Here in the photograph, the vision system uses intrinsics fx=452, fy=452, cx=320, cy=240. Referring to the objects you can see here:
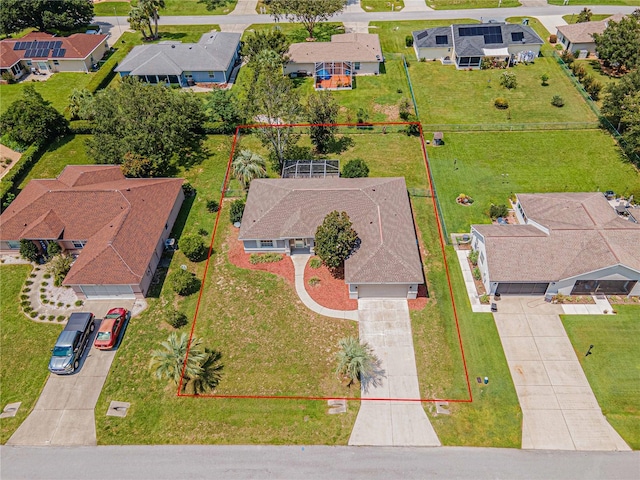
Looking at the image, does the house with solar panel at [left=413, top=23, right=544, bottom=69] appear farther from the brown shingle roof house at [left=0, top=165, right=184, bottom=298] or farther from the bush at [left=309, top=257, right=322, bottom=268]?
the brown shingle roof house at [left=0, top=165, right=184, bottom=298]

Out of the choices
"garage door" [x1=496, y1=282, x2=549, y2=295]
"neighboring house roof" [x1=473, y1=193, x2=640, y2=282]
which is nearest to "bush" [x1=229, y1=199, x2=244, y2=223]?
"neighboring house roof" [x1=473, y1=193, x2=640, y2=282]

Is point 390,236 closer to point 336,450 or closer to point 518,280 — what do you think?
point 518,280

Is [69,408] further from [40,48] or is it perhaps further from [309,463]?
[40,48]

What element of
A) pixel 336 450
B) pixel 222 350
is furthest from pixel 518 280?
pixel 222 350

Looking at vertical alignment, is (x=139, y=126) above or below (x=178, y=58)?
below

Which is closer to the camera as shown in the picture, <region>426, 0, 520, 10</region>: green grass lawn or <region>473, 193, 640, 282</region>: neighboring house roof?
<region>473, 193, 640, 282</region>: neighboring house roof

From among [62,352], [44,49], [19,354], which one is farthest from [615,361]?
[44,49]
